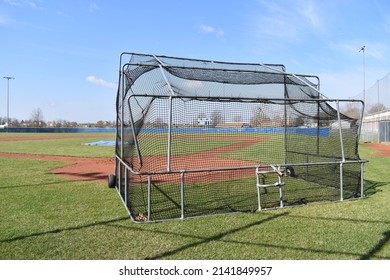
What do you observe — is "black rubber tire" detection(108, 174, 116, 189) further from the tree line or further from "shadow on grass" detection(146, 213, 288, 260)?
the tree line

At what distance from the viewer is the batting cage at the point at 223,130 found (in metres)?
5.93

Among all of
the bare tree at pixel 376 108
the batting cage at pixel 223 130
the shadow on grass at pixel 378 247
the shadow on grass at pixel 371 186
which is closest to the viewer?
the shadow on grass at pixel 378 247

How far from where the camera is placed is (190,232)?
15.5 ft

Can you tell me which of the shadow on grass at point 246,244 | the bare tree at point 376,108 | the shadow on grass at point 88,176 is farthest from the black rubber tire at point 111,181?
the bare tree at point 376,108

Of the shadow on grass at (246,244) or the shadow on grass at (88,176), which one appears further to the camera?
the shadow on grass at (88,176)

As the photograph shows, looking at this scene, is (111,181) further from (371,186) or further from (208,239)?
(371,186)

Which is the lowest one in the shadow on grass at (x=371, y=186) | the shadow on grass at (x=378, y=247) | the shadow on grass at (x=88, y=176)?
the shadow on grass at (x=378, y=247)

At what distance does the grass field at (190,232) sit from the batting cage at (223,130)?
495mm

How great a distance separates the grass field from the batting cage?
0.49 metres

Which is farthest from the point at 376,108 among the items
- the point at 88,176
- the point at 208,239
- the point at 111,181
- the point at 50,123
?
the point at 50,123

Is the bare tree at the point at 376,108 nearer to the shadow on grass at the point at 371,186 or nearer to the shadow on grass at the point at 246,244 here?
the shadow on grass at the point at 371,186

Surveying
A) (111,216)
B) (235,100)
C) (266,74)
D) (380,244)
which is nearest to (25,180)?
(111,216)

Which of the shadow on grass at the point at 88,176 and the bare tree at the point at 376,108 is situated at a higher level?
the bare tree at the point at 376,108

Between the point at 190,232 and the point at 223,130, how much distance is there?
462 centimetres
